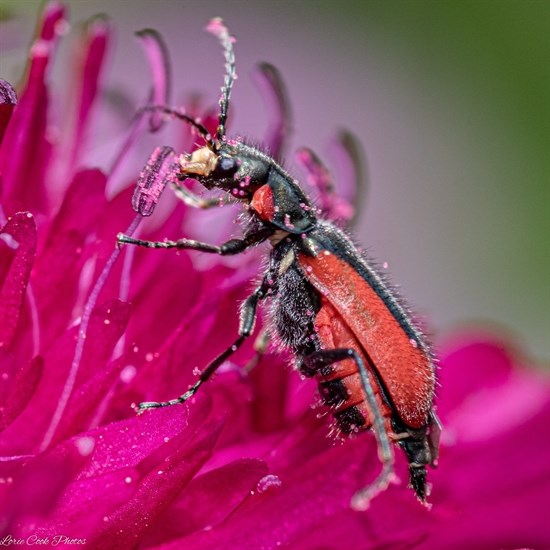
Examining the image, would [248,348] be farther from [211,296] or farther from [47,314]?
[47,314]

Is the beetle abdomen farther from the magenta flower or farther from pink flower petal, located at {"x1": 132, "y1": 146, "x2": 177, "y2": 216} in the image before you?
pink flower petal, located at {"x1": 132, "y1": 146, "x2": 177, "y2": 216}

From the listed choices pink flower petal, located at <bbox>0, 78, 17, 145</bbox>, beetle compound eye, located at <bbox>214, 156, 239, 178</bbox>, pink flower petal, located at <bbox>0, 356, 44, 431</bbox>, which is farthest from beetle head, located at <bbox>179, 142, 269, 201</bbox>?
pink flower petal, located at <bbox>0, 356, 44, 431</bbox>

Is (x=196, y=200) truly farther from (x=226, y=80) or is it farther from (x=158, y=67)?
(x=158, y=67)

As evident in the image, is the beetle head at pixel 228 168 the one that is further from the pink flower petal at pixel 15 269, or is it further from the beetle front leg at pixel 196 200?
the pink flower petal at pixel 15 269

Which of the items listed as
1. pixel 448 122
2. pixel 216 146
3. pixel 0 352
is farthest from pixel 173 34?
→ pixel 0 352

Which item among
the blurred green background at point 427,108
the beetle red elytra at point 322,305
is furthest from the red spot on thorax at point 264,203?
the blurred green background at point 427,108

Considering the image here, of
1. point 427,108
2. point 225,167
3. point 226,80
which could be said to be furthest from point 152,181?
point 427,108

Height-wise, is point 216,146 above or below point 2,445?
above
